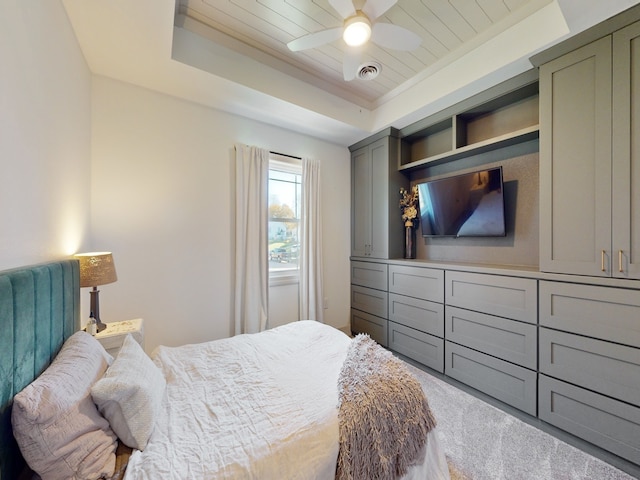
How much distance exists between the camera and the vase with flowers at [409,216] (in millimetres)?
3152

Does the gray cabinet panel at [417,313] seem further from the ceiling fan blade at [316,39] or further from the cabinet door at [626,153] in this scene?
the ceiling fan blade at [316,39]

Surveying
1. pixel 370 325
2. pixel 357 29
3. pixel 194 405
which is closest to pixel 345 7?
pixel 357 29

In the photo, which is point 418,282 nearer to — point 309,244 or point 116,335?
point 309,244

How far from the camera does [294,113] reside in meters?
2.73

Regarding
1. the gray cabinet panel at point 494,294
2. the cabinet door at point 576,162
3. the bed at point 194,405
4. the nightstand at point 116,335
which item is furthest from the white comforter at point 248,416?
the cabinet door at point 576,162

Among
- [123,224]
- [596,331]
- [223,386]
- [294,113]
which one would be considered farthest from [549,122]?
[123,224]

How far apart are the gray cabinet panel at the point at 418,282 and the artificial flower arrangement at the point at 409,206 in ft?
2.17

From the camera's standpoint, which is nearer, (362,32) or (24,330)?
(24,330)

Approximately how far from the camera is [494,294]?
2.11 metres

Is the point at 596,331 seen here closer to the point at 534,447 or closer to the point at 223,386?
the point at 534,447

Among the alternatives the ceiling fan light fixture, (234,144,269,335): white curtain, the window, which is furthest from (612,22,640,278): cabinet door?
(234,144,269,335): white curtain

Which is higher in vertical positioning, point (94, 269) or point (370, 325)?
point (94, 269)

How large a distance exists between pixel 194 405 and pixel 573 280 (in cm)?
242

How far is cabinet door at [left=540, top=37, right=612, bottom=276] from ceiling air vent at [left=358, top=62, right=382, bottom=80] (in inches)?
47.8
